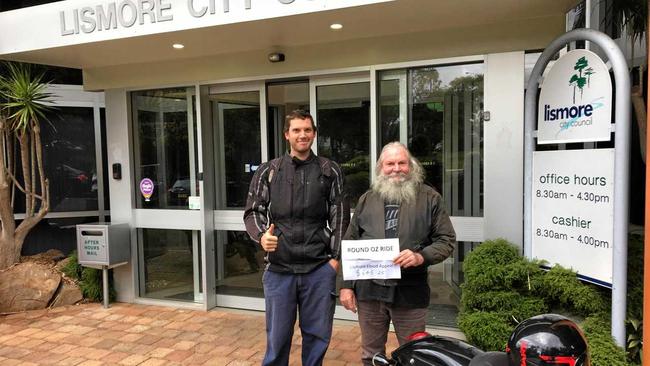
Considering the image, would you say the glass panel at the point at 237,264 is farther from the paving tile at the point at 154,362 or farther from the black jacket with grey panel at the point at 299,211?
the black jacket with grey panel at the point at 299,211

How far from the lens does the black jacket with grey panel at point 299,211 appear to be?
2.99 meters

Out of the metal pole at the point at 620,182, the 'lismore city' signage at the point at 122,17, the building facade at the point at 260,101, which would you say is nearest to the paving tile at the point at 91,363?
the building facade at the point at 260,101

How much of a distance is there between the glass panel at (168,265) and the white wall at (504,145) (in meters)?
3.32

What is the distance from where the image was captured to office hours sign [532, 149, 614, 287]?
296 centimetres

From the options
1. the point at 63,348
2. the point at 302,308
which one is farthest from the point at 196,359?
the point at 302,308

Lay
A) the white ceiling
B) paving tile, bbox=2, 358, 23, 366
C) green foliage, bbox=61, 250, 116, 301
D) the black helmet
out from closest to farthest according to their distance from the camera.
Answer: the black helmet, the white ceiling, paving tile, bbox=2, 358, 23, 366, green foliage, bbox=61, 250, 116, 301

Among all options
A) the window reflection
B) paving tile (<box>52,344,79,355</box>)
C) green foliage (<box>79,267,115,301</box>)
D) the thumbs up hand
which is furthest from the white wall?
green foliage (<box>79,267,115,301</box>)

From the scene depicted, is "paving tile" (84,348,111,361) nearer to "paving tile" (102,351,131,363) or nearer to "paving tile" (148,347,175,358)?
"paving tile" (102,351,131,363)

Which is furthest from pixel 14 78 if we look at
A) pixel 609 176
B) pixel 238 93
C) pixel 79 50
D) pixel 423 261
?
pixel 609 176

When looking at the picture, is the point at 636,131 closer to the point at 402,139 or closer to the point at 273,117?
the point at 402,139

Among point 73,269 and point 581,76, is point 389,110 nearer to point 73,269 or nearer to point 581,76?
point 581,76

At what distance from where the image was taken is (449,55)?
166 inches

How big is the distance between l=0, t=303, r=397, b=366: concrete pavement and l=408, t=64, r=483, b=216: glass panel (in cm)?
150

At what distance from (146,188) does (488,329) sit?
4.12m
